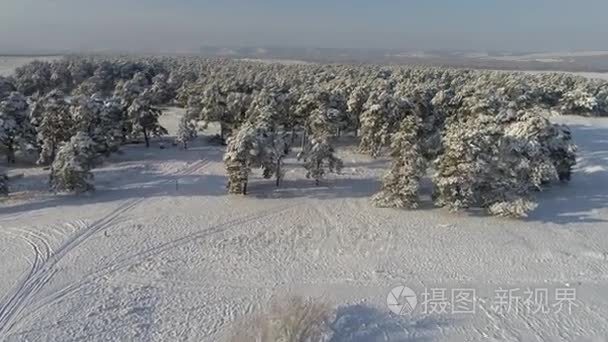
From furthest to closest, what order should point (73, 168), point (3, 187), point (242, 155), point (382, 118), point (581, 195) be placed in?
point (382, 118) < point (581, 195) < point (242, 155) < point (73, 168) < point (3, 187)

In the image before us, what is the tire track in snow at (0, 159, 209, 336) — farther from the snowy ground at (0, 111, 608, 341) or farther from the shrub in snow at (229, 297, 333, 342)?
the shrub in snow at (229, 297, 333, 342)

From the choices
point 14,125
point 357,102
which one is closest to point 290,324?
point 357,102

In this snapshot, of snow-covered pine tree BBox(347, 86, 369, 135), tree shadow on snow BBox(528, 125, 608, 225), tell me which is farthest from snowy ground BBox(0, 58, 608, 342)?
snow-covered pine tree BBox(347, 86, 369, 135)

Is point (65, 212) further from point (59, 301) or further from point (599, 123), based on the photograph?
point (599, 123)

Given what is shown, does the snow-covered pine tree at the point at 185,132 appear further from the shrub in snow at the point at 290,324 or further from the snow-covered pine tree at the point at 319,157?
the shrub in snow at the point at 290,324

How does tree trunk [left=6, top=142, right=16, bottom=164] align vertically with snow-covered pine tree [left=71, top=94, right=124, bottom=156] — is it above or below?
below

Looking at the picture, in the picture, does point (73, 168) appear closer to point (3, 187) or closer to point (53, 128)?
point (3, 187)

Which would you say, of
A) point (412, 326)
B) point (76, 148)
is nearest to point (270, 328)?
point (412, 326)
